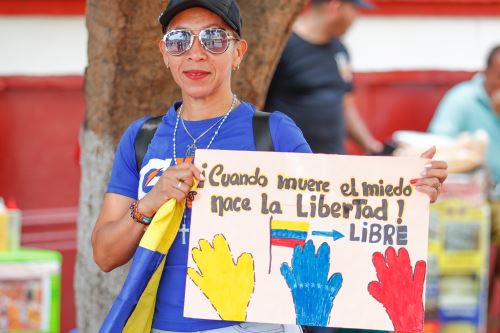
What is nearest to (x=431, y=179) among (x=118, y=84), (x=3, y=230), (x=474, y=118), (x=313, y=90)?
(x=118, y=84)

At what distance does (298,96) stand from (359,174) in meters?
2.58

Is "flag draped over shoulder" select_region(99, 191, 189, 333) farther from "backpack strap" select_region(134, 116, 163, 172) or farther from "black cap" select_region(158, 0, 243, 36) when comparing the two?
"black cap" select_region(158, 0, 243, 36)

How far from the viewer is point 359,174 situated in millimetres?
3078

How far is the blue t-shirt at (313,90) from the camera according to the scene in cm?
553

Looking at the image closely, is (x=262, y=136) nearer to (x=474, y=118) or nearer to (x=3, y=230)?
(x=3, y=230)

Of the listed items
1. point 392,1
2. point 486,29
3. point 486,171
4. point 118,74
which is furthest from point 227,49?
point 486,29

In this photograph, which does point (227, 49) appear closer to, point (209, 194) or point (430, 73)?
point (209, 194)

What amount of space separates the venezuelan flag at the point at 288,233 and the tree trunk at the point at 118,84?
1344 mm

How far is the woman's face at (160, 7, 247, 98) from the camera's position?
310cm

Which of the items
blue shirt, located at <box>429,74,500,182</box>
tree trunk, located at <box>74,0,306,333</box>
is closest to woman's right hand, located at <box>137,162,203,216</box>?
tree trunk, located at <box>74,0,306,333</box>

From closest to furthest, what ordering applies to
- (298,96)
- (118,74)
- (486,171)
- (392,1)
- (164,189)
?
(164,189), (118,74), (298,96), (486,171), (392,1)

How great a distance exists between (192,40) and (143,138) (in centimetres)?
36

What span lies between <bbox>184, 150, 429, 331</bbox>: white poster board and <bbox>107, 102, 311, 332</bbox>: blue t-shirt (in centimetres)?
6

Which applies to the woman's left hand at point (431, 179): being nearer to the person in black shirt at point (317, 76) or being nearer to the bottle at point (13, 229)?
the person in black shirt at point (317, 76)
